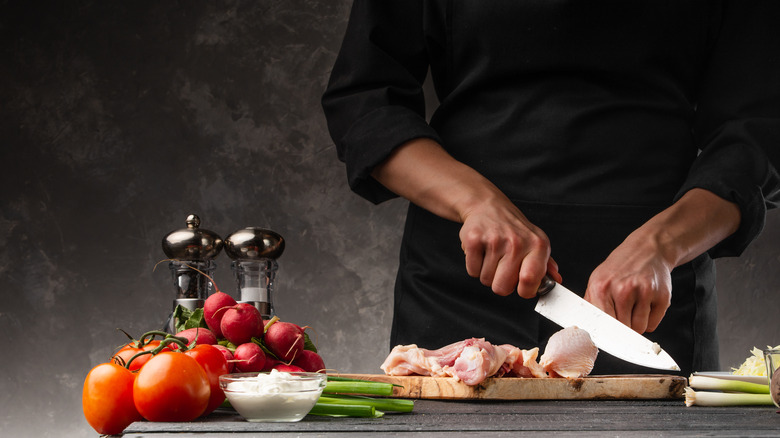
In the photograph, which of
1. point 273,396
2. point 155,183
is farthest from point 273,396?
point 155,183

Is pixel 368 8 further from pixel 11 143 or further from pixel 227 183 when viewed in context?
pixel 11 143

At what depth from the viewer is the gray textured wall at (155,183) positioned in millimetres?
4113

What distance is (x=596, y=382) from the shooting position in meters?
1.44

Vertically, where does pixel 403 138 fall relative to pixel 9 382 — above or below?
above

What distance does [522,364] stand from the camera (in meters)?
1.45

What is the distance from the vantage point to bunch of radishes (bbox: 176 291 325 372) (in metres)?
1.33

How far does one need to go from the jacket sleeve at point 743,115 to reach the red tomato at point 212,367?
3.37 ft

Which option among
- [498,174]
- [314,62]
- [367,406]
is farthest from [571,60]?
[314,62]

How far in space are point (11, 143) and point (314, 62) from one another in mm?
1680

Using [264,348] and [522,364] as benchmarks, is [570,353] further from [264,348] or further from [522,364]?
[264,348]

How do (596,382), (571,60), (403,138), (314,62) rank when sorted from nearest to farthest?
1. (596,382)
2. (403,138)
3. (571,60)
4. (314,62)

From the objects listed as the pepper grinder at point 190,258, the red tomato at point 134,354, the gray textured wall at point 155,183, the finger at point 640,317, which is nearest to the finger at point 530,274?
the finger at point 640,317

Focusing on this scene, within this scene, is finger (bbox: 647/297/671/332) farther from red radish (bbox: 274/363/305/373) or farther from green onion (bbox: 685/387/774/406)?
red radish (bbox: 274/363/305/373)

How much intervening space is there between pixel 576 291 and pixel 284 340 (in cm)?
70
